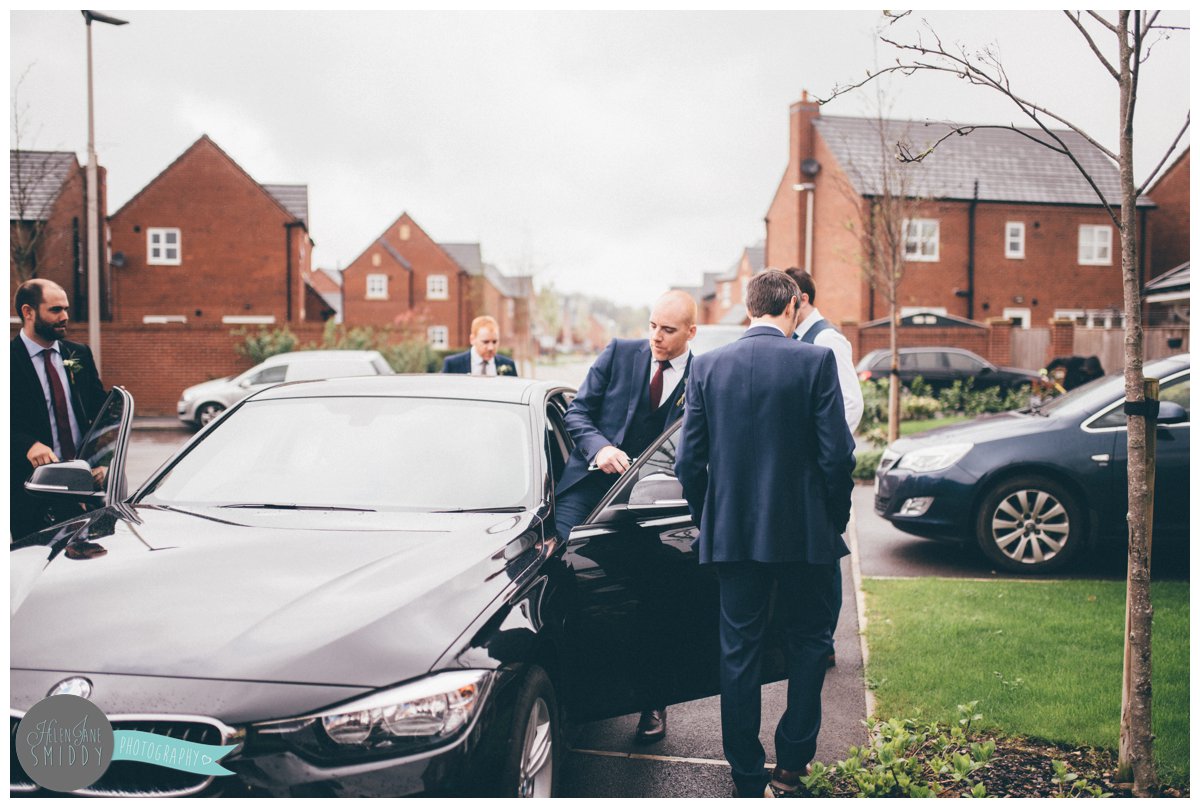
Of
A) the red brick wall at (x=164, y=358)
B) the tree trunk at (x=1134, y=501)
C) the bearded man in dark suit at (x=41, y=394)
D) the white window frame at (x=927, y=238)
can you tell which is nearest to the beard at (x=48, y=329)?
the bearded man in dark suit at (x=41, y=394)

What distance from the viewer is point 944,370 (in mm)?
23359

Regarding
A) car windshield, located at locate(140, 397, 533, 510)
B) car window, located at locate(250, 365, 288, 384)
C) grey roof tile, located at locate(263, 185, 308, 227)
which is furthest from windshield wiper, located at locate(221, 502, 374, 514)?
grey roof tile, located at locate(263, 185, 308, 227)

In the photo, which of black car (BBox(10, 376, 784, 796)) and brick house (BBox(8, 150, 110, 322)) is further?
brick house (BBox(8, 150, 110, 322))

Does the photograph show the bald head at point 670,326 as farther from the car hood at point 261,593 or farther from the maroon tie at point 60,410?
the maroon tie at point 60,410

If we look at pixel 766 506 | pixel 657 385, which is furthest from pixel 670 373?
pixel 766 506

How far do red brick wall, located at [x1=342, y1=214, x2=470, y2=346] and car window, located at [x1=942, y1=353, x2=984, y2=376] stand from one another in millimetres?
37768

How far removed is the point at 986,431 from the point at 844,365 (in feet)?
10.6

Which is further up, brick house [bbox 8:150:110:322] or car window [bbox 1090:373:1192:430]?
brick house [bbox 8:150:110:322]

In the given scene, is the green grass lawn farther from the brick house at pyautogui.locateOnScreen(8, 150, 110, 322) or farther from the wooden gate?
the wooden gate

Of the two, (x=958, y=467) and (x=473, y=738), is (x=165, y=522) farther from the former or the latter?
(x=958, y=467)

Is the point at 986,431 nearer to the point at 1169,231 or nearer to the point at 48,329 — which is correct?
the point at 48,329

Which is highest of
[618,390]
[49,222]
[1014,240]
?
[1014,240]

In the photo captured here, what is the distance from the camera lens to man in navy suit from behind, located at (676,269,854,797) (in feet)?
11.6

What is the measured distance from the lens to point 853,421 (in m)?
4.50
